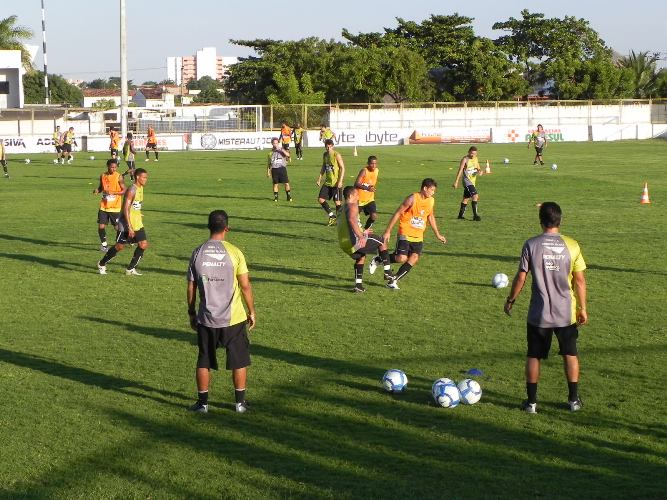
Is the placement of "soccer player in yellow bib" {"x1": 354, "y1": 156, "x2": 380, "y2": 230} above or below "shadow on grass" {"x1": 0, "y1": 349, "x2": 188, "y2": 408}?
above

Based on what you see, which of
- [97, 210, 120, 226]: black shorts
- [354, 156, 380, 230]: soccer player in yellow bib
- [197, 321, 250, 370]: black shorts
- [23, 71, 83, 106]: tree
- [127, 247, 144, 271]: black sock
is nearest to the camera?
[197, 321, 250, 370]: black shorts

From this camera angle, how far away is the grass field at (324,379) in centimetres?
727

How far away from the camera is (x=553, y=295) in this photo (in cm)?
862

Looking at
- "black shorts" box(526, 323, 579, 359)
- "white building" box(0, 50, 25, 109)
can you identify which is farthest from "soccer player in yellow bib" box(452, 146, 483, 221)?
"white building" box(0, 50, 25, 109)

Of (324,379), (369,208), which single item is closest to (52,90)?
(369,208)

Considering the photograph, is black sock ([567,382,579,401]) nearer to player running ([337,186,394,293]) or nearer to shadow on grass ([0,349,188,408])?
shadow on grass ([0,349,188,408])

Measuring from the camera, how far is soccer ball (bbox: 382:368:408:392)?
9297 mm

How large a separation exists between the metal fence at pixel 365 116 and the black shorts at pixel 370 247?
4539 cm

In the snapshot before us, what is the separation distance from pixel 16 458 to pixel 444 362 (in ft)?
15.4

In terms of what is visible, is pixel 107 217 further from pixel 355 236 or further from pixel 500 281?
pixel 500 281

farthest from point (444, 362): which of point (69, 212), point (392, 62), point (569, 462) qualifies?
point (392, 62)

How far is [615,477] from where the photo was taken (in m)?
7.18

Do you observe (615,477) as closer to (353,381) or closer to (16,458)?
(353,381)

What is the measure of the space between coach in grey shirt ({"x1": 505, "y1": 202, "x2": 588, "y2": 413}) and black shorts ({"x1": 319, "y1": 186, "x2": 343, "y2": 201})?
14.2 metres
